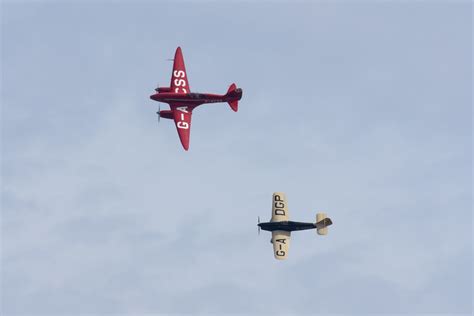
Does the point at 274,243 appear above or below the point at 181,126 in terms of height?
below

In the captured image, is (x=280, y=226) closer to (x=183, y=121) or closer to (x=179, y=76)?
(x=183, y=121)

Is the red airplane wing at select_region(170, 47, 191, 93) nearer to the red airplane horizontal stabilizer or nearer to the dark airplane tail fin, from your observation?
the red airplane horizontal stabilizer

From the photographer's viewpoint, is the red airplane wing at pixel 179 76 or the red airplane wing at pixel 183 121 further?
the red airplane wing at pixel 179 76

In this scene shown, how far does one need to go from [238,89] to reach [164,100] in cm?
1375

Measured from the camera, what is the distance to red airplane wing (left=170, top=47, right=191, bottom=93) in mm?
187725

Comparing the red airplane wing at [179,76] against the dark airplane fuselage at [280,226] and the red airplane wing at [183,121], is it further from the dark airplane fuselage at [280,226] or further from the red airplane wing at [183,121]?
the dark airplane fuselage at [280,226]

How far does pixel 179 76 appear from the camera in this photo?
189 m

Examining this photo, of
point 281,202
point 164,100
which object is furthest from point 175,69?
point 281,202

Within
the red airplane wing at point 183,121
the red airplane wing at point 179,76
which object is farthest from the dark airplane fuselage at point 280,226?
the red airplane wing at point 179,76

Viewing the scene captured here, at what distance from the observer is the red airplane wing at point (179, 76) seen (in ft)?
616

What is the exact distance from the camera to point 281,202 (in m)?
180

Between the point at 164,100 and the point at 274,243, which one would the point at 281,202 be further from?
the point at 164,100

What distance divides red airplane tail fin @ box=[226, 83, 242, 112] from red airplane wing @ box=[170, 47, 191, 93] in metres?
8.27

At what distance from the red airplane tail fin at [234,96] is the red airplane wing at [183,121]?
752 centimetres
